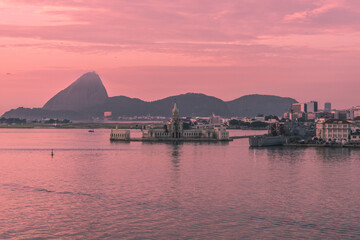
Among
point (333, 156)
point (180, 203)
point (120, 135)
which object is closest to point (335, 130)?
point (333, 156)

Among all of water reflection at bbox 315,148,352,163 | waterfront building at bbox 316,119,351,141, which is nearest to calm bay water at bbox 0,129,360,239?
water reflection at bbox 315,148,352,163

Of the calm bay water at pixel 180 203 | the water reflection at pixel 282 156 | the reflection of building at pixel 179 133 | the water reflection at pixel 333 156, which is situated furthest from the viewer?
the reflection of building at pixel 179 133

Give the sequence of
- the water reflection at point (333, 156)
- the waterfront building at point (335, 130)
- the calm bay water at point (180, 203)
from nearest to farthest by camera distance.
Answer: the calm bay water at point (180, 203)
the water reflection at point (333, 156)
the waterfront building at point (335, 130)

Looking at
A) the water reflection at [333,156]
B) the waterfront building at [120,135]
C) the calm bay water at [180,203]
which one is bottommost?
the calm bay water at [180,203]

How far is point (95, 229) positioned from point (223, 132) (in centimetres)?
11563

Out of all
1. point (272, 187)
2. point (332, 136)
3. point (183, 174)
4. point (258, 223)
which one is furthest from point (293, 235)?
point (332, 136)

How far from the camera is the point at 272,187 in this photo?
43.6 m

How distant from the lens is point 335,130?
11606 cm

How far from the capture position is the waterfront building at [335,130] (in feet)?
375

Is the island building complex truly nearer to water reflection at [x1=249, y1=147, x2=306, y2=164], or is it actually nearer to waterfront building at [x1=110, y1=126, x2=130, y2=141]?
waterfront building at [x1=110, y1=126, x2=130, y2=141]

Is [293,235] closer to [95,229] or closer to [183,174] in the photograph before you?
[95,229]

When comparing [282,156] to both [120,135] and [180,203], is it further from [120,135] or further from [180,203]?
[120,135]

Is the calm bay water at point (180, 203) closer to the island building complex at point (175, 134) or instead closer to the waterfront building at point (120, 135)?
the waterfront building at point (120, 135)

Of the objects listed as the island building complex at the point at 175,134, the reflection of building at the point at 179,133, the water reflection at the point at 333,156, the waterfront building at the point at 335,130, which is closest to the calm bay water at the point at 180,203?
the water reflection at the point at 333,156
